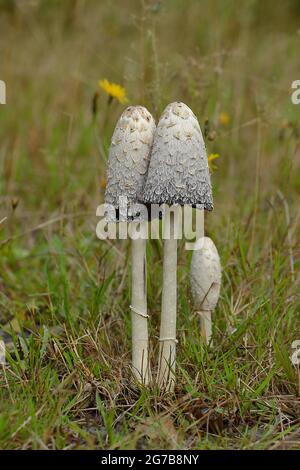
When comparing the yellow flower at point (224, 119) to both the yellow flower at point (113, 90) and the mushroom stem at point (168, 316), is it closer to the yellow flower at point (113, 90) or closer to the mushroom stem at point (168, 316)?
the yellow flower at point (113, 90)

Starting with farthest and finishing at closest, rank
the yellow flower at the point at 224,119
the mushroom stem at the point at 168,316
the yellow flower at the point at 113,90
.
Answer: the yellow flower at the point at 224,119, the yellow flower at the point at 113,90, the mushroom stem at the point at 168,316

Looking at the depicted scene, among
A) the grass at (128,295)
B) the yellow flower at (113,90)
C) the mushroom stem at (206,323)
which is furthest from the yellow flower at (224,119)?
the mushroom stem at (206,323)

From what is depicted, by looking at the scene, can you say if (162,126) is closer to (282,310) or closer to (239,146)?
(282,310)

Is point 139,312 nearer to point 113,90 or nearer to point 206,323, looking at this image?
point 206,323

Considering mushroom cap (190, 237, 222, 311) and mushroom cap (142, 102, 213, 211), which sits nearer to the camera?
mushroom cap (142, 102, 213, 211)

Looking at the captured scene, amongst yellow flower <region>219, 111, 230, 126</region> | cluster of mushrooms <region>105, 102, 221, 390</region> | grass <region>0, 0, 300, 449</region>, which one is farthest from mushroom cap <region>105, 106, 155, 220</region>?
yellow flower <region>219, 111, 230, 126</region>

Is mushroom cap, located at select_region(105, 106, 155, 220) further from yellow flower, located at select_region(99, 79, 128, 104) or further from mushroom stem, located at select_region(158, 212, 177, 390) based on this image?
yellow flower, located at select_region(99, 79, 128, 104)
